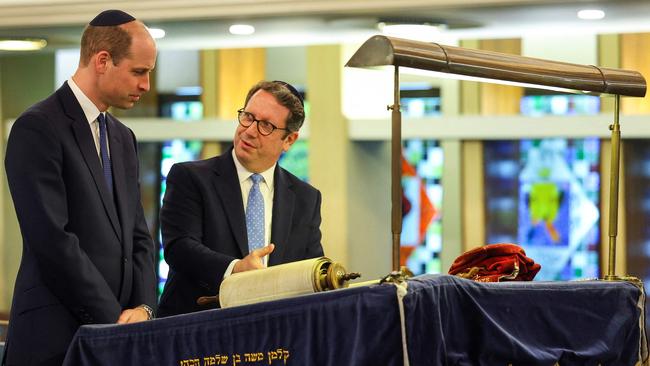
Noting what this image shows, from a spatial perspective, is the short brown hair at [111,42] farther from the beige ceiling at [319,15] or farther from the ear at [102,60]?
the beige ceiling at [319,15]

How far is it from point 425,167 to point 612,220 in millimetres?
6592

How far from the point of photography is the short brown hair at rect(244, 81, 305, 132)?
349 cm

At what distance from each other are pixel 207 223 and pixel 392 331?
1198 millimetres

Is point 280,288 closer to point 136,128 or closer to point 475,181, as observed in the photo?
point 475,181

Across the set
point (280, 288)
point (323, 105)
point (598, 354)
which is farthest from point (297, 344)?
point (323, 105)

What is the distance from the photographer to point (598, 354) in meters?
2.70

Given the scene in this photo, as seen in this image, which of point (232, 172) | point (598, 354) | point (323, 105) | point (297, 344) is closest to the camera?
point (297, 344)

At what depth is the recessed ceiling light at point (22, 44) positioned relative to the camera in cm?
827

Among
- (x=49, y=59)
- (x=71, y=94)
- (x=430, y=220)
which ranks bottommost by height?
(x=430, y=220)

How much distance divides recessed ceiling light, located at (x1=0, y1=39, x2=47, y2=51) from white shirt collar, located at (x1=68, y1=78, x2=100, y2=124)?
5.39 m

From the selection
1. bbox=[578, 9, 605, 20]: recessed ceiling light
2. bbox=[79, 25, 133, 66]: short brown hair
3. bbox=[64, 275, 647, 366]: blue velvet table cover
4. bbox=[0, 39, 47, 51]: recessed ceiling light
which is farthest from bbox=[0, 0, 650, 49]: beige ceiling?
bbox=[64, 275, 647, 366]: blue velvet table cover

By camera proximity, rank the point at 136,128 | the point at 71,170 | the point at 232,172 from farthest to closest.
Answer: the point at 136,128 → the point at 232,172 → the point at 71,170

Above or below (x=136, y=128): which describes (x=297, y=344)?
below

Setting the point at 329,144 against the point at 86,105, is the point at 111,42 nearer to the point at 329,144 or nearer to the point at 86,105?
the point at 86,105
